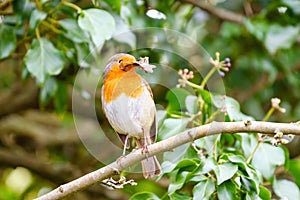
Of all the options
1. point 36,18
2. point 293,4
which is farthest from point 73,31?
point 293,4

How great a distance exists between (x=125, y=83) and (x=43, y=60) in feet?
1.99

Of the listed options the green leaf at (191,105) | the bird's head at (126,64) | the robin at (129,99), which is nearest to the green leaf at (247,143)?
the green leaf at (191,105)

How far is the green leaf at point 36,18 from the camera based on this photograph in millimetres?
1483

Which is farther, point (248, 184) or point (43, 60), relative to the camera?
point (43, 60)

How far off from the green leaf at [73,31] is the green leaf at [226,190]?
0.51 m

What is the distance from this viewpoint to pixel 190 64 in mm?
1357

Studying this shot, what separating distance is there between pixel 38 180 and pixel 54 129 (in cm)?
34

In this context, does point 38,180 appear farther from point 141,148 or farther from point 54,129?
point 141,148

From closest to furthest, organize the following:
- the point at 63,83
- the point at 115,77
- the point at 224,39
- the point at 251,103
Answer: the point at 115,77, the point at 63,83, the point at 224,39, the point at 251,103

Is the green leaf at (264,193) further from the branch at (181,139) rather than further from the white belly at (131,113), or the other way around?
the white belly at (131,113)

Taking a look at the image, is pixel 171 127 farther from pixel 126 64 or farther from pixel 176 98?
pixel 126 64

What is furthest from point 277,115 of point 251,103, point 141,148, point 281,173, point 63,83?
point 141,148

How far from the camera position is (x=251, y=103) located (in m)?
2.37

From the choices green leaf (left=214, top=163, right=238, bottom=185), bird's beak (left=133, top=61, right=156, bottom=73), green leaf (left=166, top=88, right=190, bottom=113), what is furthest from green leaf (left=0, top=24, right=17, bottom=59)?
bird's beak (left=133, top=61, right=156, bottom=73)
